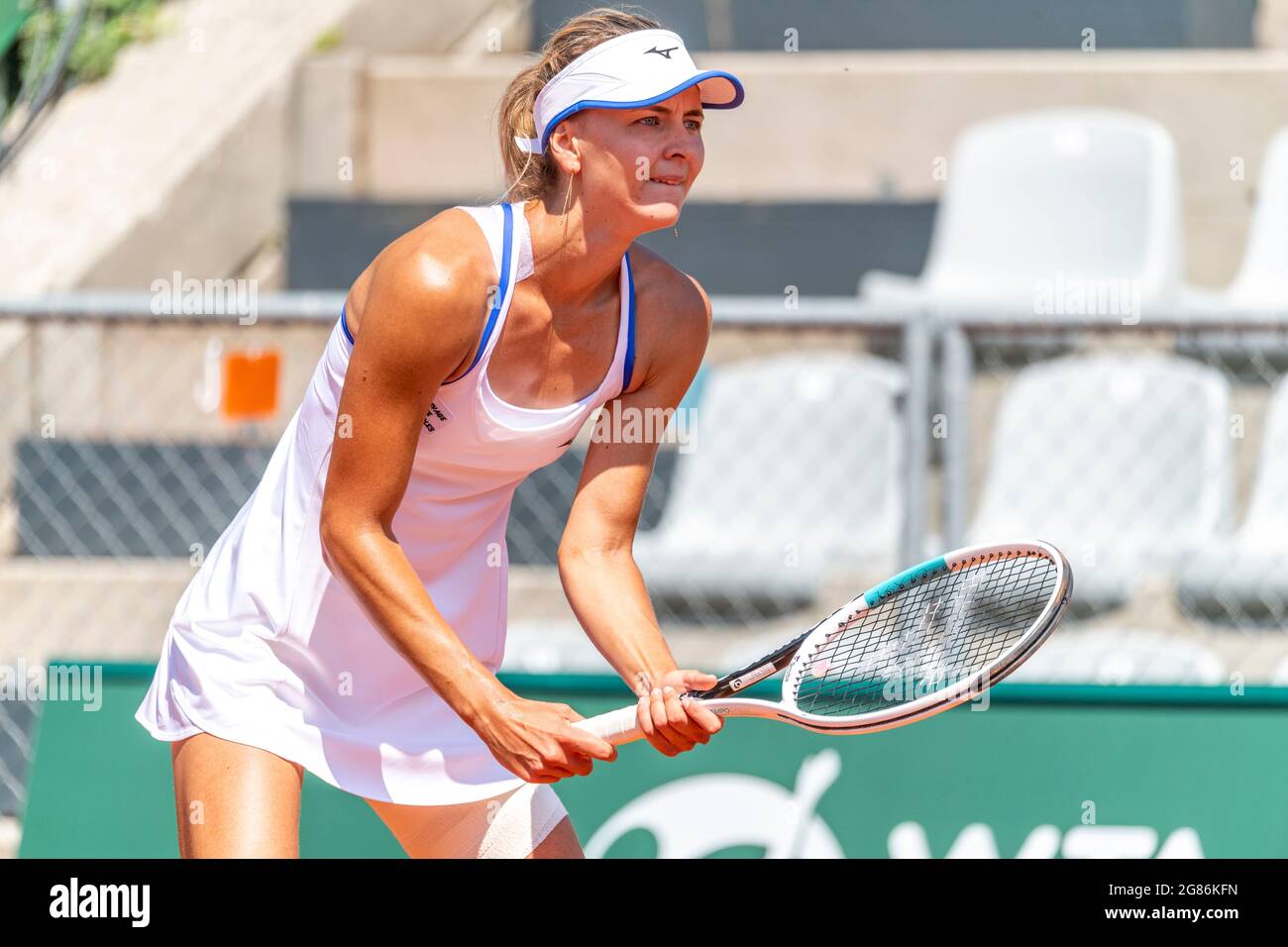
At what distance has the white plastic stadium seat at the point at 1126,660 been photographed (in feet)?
14.6

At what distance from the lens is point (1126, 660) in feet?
14.9

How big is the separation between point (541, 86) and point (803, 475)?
10.1 ft

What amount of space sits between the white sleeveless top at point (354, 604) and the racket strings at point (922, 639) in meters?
0.51

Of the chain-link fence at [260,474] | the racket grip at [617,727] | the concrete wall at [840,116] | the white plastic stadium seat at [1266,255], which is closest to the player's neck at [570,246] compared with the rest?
the racket grip at [617,727]

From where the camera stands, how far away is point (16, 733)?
194 inches

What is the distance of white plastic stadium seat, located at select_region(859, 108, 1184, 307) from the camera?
5.96 m

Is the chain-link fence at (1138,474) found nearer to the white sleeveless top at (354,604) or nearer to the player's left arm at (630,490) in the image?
the player's left arm at (630,490)

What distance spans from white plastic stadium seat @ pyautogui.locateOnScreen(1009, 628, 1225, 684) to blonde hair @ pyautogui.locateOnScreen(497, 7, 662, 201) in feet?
8.31
